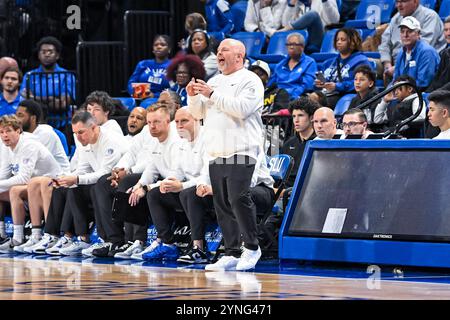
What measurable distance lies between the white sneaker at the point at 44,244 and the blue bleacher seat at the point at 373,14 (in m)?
5.02

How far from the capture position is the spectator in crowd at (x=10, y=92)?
14.5m

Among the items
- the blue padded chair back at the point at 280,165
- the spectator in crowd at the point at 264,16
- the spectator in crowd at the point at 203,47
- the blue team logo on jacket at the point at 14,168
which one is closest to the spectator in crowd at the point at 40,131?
the blue team logo on jacket at the point at 14,168

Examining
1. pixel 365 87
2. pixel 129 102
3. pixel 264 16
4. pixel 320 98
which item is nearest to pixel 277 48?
pixel 264 16

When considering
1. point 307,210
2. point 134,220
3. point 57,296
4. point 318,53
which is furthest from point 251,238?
point 318,53

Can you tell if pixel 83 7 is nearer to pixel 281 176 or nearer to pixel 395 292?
pixel 281 176

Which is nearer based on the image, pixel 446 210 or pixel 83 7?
pixel 446 210

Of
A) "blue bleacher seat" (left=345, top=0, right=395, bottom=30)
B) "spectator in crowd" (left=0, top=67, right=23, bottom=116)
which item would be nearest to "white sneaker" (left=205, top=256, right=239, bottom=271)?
"blue bleacher seat" (left=345, top=0, right=395, bottom=30)

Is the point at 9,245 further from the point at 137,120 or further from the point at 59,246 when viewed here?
the point at 137,120

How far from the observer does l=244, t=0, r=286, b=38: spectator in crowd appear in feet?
49.2

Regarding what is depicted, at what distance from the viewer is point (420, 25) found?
12461 millimetres

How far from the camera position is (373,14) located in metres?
14.3

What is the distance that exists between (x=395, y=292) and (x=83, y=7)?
35.0 feet

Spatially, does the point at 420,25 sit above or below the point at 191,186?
above

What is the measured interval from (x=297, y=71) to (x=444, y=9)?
1982mm
